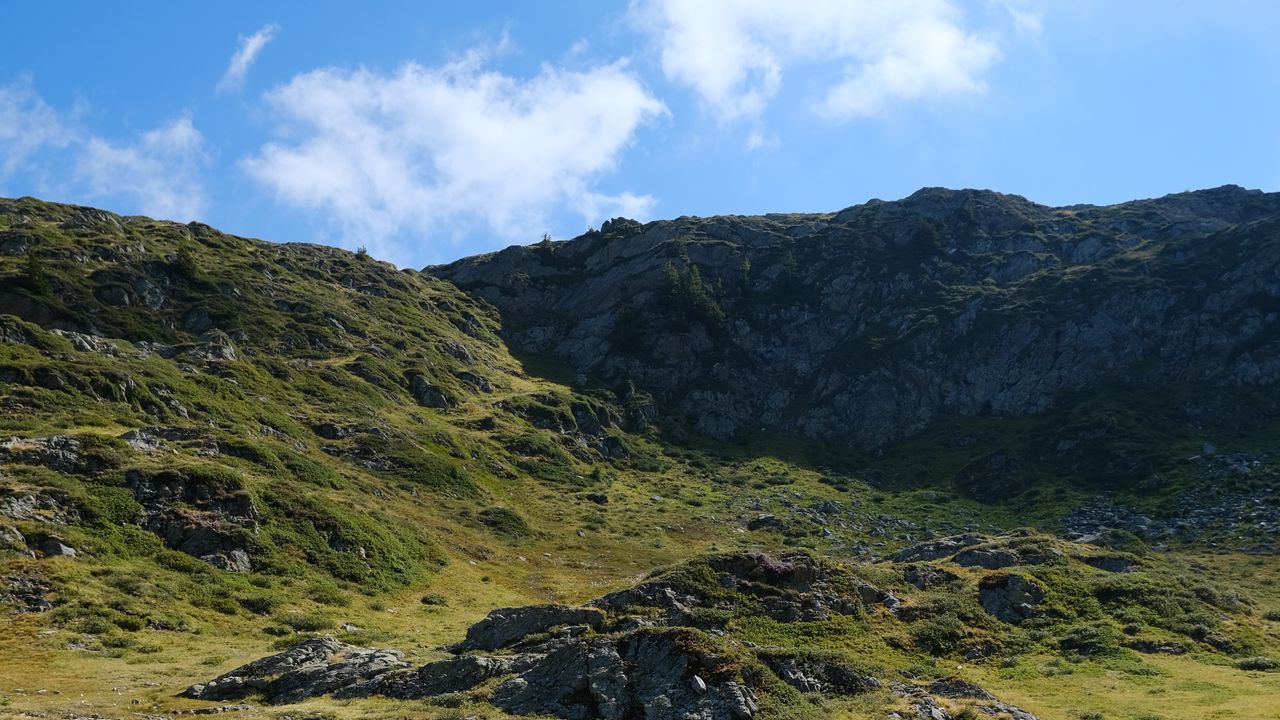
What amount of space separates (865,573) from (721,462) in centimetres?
8429

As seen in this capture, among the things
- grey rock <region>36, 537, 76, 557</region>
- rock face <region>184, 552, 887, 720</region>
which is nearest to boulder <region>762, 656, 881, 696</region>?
rock face <region>184, 552, 887, 720</region>

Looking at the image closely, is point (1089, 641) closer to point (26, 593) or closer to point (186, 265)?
point (26, 593)

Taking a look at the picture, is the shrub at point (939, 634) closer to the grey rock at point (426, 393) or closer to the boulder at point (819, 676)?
the boulder at point (819, 676)

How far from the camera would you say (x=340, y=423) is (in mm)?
91438

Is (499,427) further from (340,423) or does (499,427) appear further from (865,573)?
(865,573)

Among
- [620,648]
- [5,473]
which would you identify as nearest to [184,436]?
[5,473]

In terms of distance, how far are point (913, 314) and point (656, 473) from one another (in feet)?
237

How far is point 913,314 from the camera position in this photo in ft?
530

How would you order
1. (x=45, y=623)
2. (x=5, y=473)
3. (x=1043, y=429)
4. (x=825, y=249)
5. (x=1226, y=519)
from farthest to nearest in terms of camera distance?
(x=825, y=249), (x=1043, y=429), (x=1226, y=519), (x=5, y=473), (x=45, y=623)

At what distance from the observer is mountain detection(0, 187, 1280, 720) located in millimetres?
31344

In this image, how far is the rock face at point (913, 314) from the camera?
137 meters

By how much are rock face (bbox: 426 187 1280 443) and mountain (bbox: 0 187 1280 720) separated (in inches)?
35.2

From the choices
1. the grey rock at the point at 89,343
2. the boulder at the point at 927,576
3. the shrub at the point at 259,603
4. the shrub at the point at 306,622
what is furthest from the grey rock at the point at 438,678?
the grey rock at the point at 89,343

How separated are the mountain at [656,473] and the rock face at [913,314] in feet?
2.94
